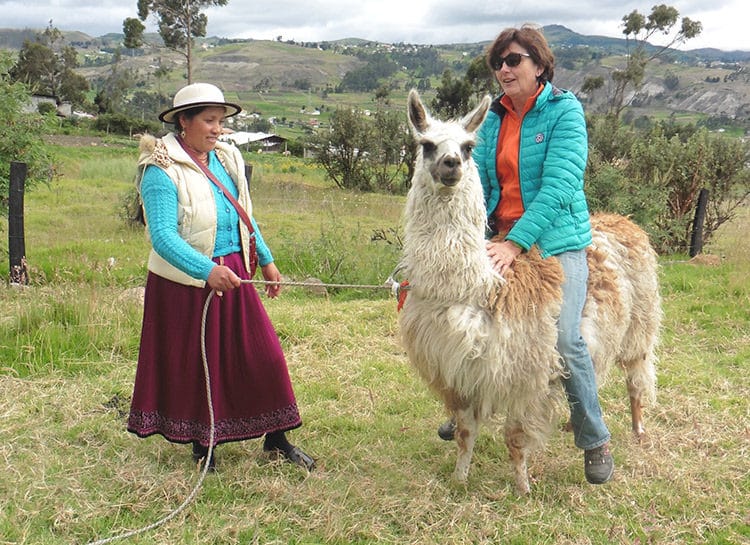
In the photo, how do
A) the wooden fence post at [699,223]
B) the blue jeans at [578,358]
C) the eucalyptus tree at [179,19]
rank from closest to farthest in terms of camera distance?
1. the blue jeans at [578,358]
2. the wooden fence post at [699,223]
3. the eucalyptus tree at [179,19]

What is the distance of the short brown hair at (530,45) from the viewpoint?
2961 millimetres

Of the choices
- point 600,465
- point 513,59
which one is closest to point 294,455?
point 600,465

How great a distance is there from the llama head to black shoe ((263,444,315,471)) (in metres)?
1.67

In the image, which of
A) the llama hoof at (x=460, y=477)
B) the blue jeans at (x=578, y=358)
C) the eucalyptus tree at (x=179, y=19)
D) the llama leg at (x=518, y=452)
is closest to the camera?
the blue jeans at (x=578, y=358)

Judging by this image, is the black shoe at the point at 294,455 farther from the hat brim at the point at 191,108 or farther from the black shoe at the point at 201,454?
the hat brim at the point at 191,108

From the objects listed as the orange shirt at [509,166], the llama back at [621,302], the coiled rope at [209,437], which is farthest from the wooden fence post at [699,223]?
the coiled rope at [209,437]

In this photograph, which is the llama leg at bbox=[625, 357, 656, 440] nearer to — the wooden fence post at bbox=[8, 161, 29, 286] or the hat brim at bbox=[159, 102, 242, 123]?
the hat brim at bbox=[159, 102, 242, 123]

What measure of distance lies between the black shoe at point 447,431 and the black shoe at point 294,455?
0.84m

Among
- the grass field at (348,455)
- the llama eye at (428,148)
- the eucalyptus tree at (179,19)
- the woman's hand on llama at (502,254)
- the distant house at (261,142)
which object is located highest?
the eucalyptus tree at (179,19)

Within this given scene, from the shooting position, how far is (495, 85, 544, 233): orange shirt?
3.12 meters

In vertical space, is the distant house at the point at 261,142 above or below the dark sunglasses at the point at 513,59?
below

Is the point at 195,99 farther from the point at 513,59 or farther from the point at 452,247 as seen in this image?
the point at 513,59

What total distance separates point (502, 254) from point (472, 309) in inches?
12.2

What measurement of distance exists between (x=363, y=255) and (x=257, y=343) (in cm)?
433
